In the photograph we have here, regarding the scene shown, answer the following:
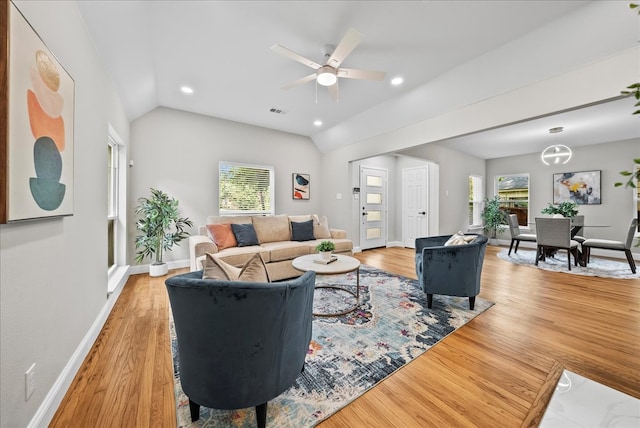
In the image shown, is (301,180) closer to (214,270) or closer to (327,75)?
(327,75)

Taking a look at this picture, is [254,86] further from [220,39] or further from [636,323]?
[636,323]

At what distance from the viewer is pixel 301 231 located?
448 centimetres

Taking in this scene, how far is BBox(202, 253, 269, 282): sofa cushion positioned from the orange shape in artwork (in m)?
1.07

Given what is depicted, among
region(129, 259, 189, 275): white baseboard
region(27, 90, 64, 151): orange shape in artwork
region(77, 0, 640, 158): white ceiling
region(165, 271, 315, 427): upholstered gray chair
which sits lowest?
region(129, 259, 189, 275): white baseboard

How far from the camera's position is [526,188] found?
7086mm

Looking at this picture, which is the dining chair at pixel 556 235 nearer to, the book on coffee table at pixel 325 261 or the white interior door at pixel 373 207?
the white interior door at pixel 373 207

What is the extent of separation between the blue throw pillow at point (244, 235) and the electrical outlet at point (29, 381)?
8.56 ft

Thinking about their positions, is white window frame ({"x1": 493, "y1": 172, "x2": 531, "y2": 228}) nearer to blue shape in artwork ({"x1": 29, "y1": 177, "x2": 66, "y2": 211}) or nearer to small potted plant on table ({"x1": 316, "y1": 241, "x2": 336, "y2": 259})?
small potted plant on table ({"x1": 316, "y1": 241, "x2": 336, "y2": 259})

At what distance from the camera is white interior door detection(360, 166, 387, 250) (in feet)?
20.5

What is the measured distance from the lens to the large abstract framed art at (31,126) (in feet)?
3.62

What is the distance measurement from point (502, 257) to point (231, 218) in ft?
18.6

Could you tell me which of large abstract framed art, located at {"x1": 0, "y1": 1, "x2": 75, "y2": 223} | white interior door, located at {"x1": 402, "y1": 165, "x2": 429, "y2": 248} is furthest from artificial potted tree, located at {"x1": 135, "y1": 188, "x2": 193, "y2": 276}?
white interior door, located at {"x1": 402, "y1": 165, "x2": 429, "y2": 248}

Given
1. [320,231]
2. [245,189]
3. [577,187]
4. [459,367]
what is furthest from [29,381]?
[577,187]

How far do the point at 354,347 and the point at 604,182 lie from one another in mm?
7409
